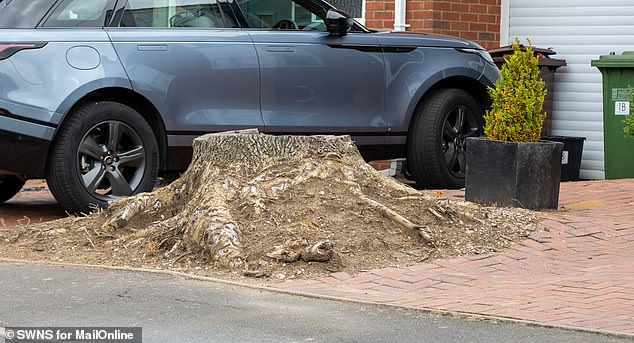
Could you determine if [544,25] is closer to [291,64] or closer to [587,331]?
[291,64]

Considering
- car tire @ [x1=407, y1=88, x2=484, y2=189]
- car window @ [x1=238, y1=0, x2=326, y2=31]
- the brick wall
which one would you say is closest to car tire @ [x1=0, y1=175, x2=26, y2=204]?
car window @ [x1=238, y1=0, x2=326, y2=31]

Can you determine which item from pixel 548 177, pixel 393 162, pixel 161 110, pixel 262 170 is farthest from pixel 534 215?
pixel 393 162

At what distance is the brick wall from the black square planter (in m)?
3.90

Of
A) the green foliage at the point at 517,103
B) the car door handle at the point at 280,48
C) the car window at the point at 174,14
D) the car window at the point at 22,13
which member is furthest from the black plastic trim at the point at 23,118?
the green foliage at the point at 517,103

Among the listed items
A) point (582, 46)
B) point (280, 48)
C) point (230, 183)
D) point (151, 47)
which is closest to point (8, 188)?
point (151, 47)

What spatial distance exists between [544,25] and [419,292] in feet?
24.2

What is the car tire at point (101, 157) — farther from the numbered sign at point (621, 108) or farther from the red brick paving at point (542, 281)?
the numbered sign at point (621, 108)

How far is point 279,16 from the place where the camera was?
33.3 feet

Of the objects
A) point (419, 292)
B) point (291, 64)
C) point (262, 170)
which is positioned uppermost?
point (291, 64)

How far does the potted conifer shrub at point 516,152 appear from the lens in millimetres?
9117

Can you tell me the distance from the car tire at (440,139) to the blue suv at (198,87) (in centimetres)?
1

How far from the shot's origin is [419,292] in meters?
6.69

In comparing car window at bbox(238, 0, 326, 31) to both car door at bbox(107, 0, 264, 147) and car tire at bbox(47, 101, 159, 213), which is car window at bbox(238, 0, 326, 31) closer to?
car door at bbox(107, 0, 264, 147)

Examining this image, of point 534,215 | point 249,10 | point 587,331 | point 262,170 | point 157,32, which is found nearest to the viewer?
point 587,331
